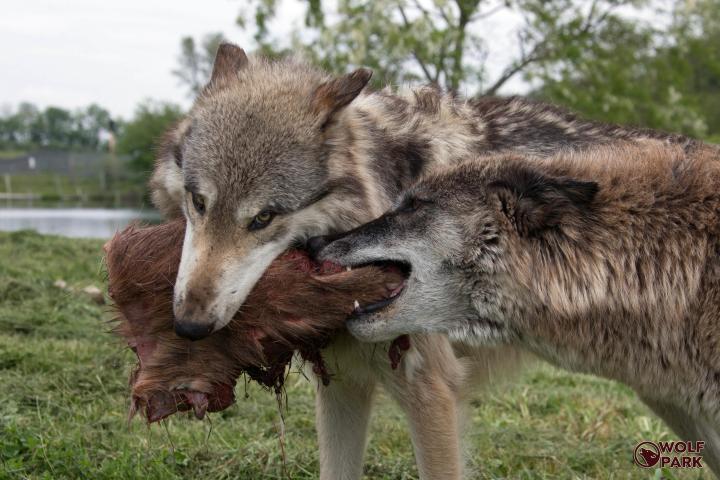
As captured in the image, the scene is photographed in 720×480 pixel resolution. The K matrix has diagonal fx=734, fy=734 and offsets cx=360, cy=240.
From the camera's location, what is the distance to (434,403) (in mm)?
3305

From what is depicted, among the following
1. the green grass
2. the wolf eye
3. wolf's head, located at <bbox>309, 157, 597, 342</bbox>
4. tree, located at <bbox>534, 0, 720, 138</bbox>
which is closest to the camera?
wolf's head, located at <bbox>309, 157, 597, 342</bbox>

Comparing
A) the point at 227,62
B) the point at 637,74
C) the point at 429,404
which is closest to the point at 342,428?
the point at 429,404

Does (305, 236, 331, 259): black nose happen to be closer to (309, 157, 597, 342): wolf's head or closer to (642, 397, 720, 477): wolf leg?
(309, 157, 597, 342): wolf's head

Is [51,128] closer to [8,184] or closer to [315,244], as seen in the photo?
[8,184]

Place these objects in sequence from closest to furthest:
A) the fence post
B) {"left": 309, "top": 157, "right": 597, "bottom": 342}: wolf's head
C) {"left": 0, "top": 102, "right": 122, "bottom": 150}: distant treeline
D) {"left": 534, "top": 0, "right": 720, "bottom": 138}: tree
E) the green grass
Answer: {"left": 309, "top": 157, "right": 597, "bottom": 342}: wolf's head → the green grass → {"left": 534, "top": 0, "right": 720, "bottom": 138}: tree → the fence post → {"left": 0, "top": 102, "right": 122, "bottom": 150}: distant treeline

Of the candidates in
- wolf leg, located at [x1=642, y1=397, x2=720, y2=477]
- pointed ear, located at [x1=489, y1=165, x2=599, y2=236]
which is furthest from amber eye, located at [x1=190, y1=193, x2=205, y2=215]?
wolf leg, located at [x1=642, y1=397, x2=720, y2=477]

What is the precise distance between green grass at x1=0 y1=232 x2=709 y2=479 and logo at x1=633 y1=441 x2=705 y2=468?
3.3 inches

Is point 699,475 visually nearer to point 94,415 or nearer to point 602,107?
point 94,415

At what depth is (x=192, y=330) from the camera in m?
2.72

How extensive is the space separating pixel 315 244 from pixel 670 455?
2.86 metres

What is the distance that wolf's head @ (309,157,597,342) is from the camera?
2.86 m

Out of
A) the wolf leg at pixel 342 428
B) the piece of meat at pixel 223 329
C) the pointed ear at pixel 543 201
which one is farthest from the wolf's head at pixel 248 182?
the wolf leg at pixel 342 428

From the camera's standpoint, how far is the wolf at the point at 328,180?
2934 mm

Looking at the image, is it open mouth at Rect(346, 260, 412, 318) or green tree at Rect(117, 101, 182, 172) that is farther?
green tree at Rect(117, 101, 182, 172)
